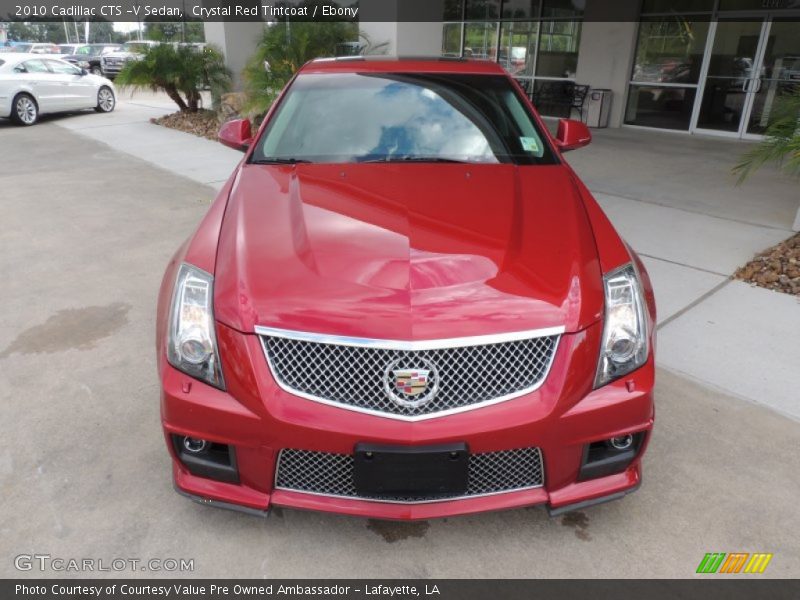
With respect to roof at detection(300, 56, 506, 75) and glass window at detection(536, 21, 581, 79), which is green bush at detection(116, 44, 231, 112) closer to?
glass window at detection(536, 21, 581, 79)

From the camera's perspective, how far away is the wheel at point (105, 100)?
48.8ft

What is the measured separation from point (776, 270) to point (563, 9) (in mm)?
10206

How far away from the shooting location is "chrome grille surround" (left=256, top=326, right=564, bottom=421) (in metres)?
1.94

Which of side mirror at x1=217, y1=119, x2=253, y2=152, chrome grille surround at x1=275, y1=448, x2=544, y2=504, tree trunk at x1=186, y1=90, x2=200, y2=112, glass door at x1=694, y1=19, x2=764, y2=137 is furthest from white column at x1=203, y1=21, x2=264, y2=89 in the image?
chrome grille surround at x1=275, y1=448, x2=544, y2=504

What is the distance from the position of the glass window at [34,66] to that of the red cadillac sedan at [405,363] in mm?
13453

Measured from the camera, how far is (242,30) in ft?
45.3

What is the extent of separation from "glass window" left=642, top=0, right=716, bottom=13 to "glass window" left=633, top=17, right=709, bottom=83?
0.58 feet

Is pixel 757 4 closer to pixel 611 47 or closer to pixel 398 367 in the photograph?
pixel 611 47

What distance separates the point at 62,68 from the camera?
13844 mm

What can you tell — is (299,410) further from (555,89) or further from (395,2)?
(555,89)

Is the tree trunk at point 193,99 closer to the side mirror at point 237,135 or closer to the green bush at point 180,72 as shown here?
the green bush at point 180,72

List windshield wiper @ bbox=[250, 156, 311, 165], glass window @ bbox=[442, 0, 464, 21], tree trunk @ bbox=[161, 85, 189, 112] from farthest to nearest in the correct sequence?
glass window @ bbox=[442, 0, 464, 21] < tree trunk @ bbox=[161, 85, 189, 112] < windshield wiper @ bbox=[250, 156, 311, 165]

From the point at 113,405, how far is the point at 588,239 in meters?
2.47

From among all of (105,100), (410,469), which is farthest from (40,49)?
(410,469)
